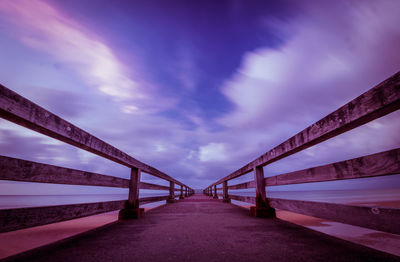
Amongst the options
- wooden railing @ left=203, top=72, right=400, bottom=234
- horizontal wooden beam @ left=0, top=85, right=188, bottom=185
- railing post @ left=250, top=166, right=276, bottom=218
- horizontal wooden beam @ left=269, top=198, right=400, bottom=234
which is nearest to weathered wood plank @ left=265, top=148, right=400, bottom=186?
wooden railing @ left=203, top=72, right=400, bottom=234

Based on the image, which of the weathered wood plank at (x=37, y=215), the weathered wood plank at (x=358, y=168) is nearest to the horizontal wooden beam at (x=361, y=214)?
the weathered wood plank at (x=358, y=168)

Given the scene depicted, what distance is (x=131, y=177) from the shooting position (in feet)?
10.6

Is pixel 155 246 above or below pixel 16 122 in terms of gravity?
below

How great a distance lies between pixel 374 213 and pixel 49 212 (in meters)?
2.39

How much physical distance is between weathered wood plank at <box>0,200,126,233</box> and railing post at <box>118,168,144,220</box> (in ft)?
3.29

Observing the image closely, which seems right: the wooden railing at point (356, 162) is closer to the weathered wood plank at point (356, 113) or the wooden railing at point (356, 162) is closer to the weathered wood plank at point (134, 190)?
the weathered wood plank at point (356, 113)

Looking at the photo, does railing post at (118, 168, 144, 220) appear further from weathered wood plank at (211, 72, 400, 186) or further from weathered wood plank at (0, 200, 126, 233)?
weathered wood plank at (211, 72, 400, 186)

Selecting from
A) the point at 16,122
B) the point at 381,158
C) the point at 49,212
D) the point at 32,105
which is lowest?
the point at 49,212

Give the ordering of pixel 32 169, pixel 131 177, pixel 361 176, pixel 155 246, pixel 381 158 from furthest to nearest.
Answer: pixel 131 177
pixel 155 246
pixel 32 169
pixel 361 176
pixel 381 158

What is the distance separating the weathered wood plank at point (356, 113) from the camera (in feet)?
3.29

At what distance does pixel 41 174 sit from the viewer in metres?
1.46

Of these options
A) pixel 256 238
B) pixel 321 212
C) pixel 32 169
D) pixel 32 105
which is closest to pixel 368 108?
pixel 321 212

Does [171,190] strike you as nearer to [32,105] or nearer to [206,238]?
[206,238]

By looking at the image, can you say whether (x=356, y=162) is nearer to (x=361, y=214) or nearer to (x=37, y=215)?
(x=361, y=214)
